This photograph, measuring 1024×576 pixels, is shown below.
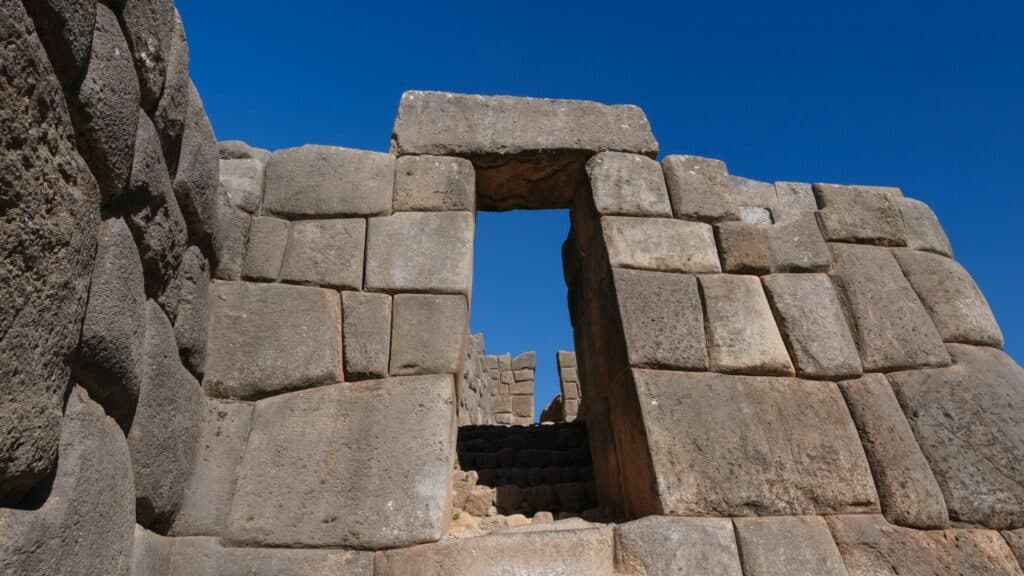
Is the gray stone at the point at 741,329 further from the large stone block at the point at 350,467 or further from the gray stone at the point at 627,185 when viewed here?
the large stone block at the point at 350,467

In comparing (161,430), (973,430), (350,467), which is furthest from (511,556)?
(973,430)

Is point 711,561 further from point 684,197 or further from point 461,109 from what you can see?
point 461,109

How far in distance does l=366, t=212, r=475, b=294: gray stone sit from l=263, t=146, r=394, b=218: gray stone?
18 cm

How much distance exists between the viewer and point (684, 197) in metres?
4.03

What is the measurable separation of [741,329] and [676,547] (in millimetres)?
1326

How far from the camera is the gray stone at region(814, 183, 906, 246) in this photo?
415 cm

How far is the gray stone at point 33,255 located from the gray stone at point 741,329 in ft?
9.53

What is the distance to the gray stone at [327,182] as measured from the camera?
146 inches

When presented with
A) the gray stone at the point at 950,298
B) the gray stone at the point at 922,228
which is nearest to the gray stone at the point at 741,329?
the gray stone at the point at 950,298

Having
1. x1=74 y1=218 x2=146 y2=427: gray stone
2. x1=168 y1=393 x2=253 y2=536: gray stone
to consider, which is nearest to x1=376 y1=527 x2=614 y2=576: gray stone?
x1=168 y1=393 x2=253 y2=536: gray stone

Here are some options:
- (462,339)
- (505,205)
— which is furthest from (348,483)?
(505,205)

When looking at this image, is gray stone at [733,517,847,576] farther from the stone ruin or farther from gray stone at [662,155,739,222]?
gray stone at [662,155,739,222]

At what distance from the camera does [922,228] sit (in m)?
4.32

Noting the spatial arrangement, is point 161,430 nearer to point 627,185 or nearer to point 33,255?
point 33,255
